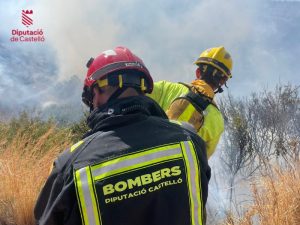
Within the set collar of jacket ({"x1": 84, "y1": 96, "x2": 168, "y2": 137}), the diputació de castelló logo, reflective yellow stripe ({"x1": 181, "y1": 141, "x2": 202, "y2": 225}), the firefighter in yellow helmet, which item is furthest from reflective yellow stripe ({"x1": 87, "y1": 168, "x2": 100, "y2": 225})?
the diputació de castelló logo

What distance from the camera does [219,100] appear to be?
17.9 m

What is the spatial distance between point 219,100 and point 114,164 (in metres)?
16.8

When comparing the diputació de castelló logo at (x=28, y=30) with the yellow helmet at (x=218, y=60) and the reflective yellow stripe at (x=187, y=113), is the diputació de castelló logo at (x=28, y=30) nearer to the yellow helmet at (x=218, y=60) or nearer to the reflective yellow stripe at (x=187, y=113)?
the yellow helmet at (x=218, y=60)

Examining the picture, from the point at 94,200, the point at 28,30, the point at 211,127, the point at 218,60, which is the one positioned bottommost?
the point at 94,200

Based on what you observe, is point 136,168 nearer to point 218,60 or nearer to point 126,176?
point 126,176

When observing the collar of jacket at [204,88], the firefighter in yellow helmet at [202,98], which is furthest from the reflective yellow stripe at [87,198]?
the collar of jacket at [204,88]

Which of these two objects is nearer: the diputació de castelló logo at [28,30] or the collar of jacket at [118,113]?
the collar of jacket at [118,113]

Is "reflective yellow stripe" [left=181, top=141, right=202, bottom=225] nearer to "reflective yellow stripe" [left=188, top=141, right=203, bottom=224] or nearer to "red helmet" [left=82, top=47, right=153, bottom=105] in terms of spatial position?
"reflective yellow stripe" [left=188, top=141, right=203, bottom=224]

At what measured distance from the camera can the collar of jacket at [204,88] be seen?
2.96 metres

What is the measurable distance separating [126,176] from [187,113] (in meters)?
1.48

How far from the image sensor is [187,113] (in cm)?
279

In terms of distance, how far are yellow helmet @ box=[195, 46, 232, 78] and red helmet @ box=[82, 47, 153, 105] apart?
1661 millimetres

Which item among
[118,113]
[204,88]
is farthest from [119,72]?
[204,88]

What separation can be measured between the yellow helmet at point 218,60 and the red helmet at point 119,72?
65.4 inches
